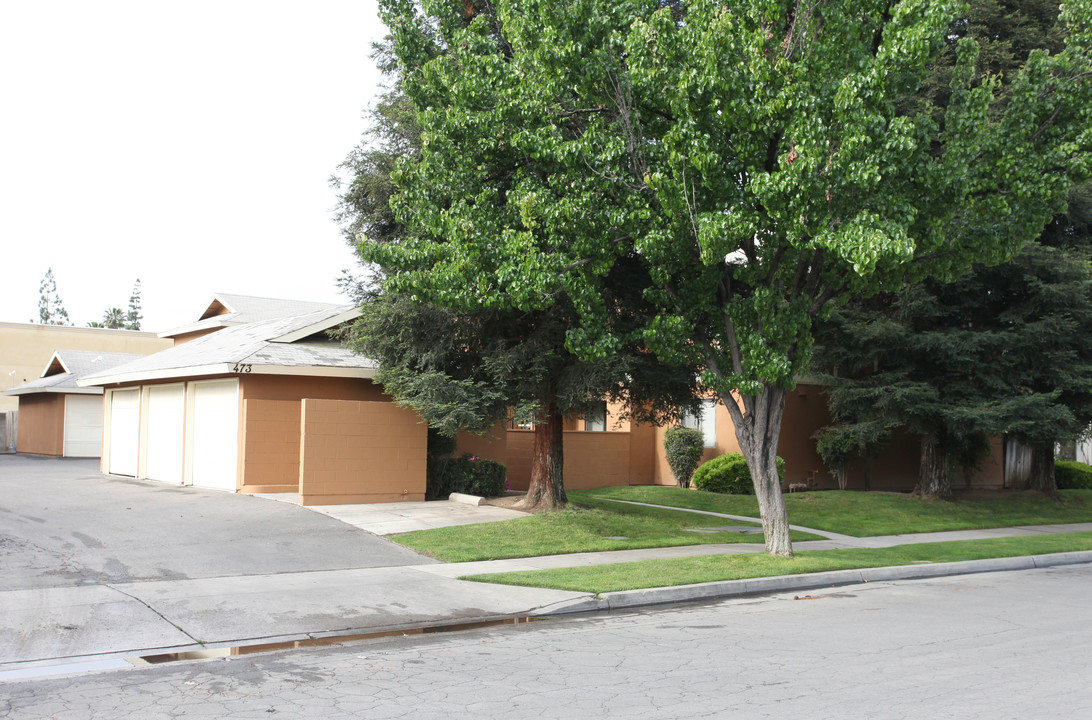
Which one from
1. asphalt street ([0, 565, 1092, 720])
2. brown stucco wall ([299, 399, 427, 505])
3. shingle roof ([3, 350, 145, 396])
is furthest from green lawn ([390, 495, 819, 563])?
shingle roof ([3, 350, 145, 396])

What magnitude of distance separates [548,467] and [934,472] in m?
10.9

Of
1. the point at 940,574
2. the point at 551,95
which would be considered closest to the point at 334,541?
the point at 551,95

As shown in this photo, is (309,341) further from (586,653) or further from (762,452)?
(586,653)

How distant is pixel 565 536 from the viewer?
1487 centimetres

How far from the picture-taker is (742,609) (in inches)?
406

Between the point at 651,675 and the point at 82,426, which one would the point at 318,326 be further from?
the point at 82,426

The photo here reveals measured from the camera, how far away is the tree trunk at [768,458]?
45.0 ft

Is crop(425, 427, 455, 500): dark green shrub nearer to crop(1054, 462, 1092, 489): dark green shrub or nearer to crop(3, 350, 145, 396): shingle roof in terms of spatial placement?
crop(3, 350, 145, 396): shingle roof

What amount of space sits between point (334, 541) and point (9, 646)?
20.4 feet

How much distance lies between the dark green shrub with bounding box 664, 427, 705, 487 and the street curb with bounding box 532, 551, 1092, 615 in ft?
35.7

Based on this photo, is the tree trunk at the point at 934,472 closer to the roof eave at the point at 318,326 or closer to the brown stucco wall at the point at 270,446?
the roof eave at the point at 318,326

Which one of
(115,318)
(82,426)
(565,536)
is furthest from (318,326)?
(115,318)

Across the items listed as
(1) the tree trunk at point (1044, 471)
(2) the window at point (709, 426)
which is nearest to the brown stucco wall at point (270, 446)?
(2) the window at point (709, 426)

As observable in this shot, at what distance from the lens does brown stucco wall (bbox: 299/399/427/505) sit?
16969mm
